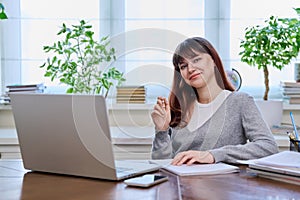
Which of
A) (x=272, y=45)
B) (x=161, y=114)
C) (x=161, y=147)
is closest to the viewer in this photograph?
(x=161, y=114)

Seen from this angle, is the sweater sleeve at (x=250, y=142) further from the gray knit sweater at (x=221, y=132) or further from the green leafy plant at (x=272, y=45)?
the green leafy plant at (x=272, y=45)

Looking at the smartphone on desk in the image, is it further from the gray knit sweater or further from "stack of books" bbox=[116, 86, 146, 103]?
"stack of books" bbox=[116, 86, 146, 103]

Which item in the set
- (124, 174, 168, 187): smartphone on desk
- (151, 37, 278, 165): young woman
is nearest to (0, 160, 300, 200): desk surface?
(124, 174, 168, 187): smartphone on desk

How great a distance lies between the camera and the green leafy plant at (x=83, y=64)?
2.99 m

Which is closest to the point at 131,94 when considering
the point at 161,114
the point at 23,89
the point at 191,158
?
the point at 23,89

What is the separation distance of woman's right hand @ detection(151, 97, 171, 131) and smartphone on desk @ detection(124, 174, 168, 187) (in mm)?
408

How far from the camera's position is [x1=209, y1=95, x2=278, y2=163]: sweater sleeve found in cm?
175

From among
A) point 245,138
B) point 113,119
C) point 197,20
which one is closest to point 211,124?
point 245,138

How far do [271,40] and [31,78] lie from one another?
1618 millimetres

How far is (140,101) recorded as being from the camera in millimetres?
3057

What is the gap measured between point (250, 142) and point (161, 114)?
0.37 metres

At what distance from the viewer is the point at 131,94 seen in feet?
10.0

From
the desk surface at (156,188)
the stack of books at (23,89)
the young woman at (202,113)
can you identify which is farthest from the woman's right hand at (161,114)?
the stack of books at (23,89)

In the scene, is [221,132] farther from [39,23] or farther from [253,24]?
[39,23]
